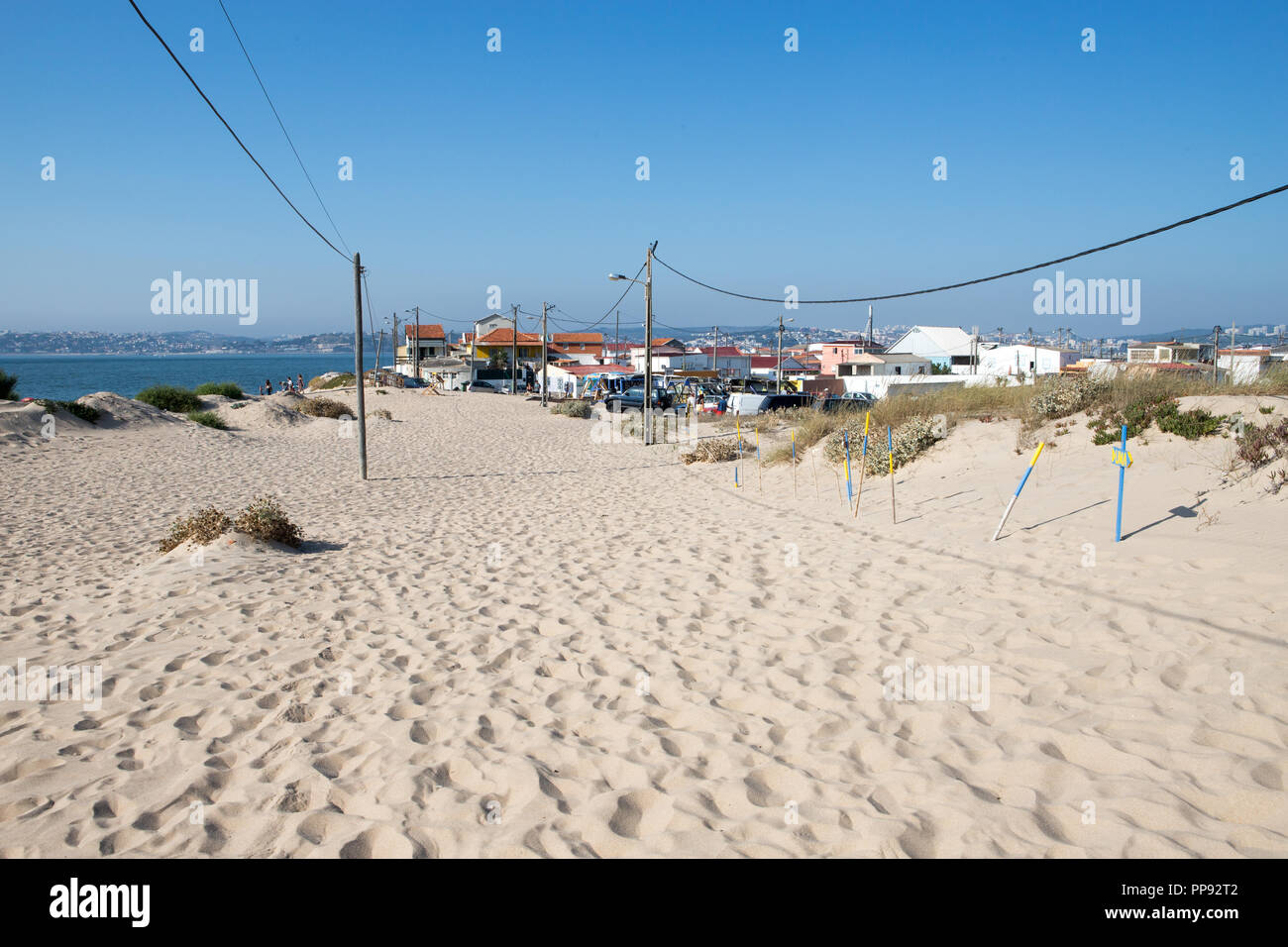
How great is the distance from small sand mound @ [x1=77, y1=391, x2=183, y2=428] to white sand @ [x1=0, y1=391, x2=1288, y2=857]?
1242 cm

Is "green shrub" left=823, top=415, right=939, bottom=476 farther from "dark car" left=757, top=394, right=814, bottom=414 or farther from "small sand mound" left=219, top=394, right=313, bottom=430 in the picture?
"small sand mound" left=219, top=394, right=313, bottom=430

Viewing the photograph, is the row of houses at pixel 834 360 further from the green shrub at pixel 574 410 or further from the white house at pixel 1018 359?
the green shrub at pixel 574 410

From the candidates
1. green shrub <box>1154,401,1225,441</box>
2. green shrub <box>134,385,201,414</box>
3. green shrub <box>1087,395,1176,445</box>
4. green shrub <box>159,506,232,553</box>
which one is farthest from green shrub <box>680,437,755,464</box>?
green shrub <box>134,385,201,414</box>

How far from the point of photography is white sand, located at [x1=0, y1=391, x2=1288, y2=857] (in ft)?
11.5

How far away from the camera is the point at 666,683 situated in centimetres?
523

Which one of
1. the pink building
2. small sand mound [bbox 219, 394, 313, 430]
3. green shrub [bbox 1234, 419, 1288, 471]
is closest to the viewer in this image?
green shrub [bbox 1234, 419, 1288, 471]

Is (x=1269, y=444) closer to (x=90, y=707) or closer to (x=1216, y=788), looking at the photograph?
(x=1216, y=788)

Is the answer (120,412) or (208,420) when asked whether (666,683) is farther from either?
(208,420)

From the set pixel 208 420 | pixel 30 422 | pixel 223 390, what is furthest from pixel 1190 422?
pixel 223 390

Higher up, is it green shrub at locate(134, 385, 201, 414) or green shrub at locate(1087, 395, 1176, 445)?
green shrub at locate(134, 385, 201, 414)

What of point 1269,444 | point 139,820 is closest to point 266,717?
point 139,820

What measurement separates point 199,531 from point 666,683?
6.47 m

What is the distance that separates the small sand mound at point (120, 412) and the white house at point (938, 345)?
A: 6551 centimetres

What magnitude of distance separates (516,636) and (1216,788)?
4.62m
